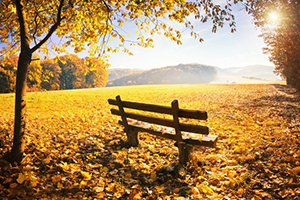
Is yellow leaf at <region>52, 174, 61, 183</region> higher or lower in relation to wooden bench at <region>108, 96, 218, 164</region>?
lower

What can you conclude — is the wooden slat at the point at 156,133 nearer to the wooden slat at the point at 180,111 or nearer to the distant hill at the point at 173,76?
the wooden slat at the point at 180,111

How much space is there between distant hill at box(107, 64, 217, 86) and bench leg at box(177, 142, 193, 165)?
5257 inches

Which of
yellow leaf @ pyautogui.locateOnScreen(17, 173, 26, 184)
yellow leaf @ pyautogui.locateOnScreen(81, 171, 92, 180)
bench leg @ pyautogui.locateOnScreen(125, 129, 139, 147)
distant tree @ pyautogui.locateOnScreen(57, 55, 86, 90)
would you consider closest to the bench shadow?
yellow leaf @ pyautogui.locateOnScreen(81, 171, 92, 180)

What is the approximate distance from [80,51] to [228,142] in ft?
18.1

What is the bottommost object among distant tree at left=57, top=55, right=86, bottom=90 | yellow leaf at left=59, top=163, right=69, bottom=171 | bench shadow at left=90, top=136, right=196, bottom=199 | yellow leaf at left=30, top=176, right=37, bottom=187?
bench shadow at left=90, top=136, right=196, bottom=199

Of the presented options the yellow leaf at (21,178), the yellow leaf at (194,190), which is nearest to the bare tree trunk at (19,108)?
the yellow leaf at (21,178)

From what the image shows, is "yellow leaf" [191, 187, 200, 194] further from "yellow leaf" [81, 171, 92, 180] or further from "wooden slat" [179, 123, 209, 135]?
"yellow leaf" [81, 171, 92, 180]

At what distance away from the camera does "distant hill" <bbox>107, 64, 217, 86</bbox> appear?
142 metres

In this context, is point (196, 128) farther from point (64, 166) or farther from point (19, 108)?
point (19, 108)

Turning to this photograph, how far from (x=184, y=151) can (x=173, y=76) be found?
146697 mm

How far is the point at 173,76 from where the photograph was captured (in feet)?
487

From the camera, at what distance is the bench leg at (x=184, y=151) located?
440 centimetres

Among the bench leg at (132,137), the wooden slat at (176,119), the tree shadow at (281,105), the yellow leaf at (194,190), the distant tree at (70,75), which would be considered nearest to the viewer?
the yellow leaf at (194,190)

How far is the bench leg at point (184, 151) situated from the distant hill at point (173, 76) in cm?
13352
